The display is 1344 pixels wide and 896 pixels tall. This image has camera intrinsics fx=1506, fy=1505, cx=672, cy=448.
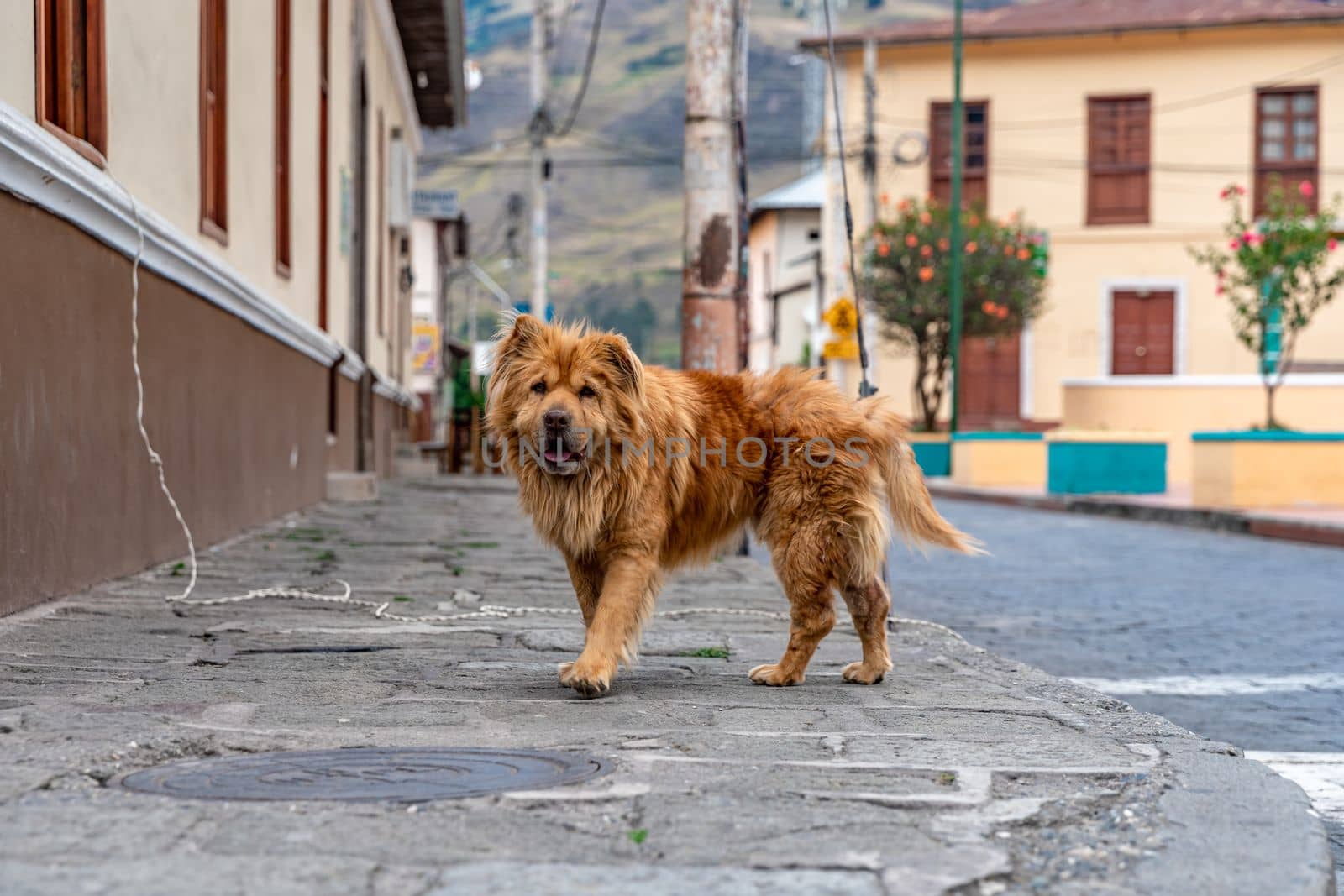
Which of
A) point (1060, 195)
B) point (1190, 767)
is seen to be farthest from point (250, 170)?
point (1060, 195)

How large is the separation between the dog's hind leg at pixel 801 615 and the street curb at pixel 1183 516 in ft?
33.0

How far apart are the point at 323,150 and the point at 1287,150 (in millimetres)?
27813

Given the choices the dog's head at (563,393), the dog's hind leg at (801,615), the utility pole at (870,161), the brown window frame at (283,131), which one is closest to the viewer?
the dog's head at (563,393)

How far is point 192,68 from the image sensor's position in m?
8.81

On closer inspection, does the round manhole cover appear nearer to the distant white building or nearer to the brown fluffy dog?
the brown fluffy dog

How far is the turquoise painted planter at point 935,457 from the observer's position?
95.5ft

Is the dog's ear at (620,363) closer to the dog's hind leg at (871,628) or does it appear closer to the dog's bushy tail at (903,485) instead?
the dog's bushy tail at (903,485)

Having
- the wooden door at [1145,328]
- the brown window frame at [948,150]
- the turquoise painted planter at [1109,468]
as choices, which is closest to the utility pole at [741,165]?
the turquoise painted planter at [1109,468]

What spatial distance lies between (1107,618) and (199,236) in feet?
18.7

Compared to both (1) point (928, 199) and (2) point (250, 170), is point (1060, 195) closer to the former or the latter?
(1) point (928, 199)

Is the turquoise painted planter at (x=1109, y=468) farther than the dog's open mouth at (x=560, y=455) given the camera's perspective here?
Yes

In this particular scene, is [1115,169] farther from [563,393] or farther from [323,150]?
[563,393]

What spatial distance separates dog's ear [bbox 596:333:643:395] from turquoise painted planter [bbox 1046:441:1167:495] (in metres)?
16.6

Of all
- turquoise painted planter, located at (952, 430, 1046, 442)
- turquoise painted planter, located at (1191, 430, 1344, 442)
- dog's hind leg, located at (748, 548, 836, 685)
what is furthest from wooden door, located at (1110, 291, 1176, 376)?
dog's hind leg, located at (748, 548, 836, 685)
